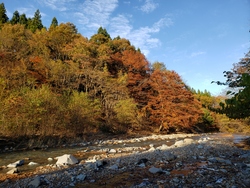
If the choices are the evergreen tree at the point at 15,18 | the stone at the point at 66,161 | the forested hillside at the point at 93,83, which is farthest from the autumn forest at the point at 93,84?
the evergreen tree at the point at 15,18

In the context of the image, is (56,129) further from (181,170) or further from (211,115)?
(211,115)

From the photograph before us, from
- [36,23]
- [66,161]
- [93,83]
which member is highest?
[36,23]

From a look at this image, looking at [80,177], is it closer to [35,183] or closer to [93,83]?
[35,183]

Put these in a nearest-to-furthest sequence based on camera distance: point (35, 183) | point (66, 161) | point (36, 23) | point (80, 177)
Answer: point (35, 183), point (80, 177), point (66, 161), point (36, 23)

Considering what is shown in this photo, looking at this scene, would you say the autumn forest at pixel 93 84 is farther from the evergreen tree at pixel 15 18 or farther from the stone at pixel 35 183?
the evergreen tree at pixel 15 18

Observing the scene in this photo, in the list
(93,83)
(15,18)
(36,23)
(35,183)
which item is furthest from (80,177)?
(15,18)

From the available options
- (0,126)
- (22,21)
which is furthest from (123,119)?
(22,21)

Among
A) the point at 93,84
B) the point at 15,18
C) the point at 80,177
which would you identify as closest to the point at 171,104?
the point at 93,84

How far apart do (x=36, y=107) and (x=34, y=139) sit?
2.09 m

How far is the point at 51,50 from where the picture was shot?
27734 millimetres

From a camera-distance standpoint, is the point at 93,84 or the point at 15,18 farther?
the point at 15,18

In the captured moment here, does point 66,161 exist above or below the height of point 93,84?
below

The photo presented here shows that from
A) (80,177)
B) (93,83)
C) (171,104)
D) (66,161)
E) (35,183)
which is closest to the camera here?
(35,183)

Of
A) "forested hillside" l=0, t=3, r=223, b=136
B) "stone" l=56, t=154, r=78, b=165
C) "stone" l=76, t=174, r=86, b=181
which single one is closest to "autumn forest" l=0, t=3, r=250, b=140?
"forested hillside" l=0, t=3, r=223, b=136
